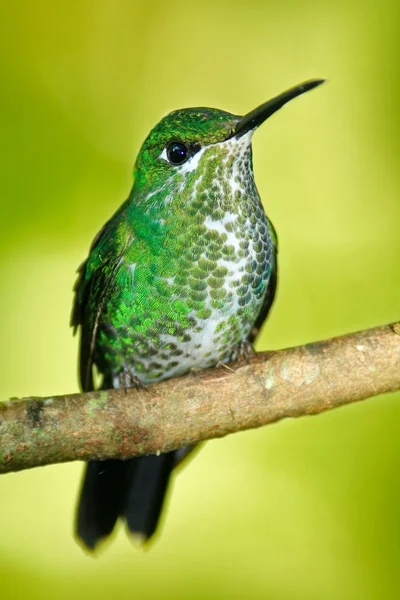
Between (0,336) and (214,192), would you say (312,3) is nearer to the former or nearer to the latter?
(214,192)


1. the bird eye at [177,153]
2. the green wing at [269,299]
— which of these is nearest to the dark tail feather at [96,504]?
the green wing at [269,299]

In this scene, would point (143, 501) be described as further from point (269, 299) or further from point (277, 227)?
point (277, 227)

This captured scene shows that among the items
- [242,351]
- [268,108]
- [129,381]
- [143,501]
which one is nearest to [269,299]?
[242,351]

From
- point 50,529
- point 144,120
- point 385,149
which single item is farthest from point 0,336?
point 385,149

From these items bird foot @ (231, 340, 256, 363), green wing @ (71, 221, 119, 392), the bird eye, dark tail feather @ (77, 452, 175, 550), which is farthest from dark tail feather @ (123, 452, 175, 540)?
the bird eye

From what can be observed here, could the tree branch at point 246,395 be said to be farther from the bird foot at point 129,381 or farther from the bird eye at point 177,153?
the bird eye at point 177,153

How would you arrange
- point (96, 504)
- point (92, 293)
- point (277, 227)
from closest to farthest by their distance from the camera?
point (92, 293), point (96, 504), point (277, 227)
